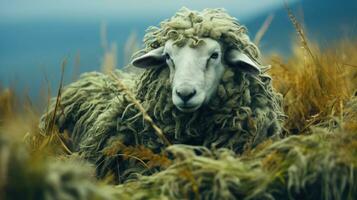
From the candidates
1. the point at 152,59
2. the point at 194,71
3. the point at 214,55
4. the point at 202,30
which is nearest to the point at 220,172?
the point at 194,71

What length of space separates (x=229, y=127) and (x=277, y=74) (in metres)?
1.85

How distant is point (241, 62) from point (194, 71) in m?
0.41

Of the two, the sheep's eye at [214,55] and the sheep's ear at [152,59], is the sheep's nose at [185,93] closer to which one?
the sheep's eye at [214,55]

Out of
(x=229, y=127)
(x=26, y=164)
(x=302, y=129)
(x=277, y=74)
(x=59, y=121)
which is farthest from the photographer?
(x=277, y=74)

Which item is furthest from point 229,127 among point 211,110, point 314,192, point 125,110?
point 314,192

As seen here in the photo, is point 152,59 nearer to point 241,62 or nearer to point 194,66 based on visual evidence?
point 194,66

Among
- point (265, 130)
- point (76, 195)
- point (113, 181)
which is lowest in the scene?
point (113, 181)

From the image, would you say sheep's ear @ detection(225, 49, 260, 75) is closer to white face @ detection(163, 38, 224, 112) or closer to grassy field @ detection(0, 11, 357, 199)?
white face @ detection(163, 38, 224, 112)

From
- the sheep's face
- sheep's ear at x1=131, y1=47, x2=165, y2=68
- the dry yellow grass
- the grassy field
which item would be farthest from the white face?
the dry yellow grass

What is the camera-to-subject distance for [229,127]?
509 centimetres

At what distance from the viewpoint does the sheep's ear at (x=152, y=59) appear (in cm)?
534

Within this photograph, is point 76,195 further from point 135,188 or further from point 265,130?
Result: point 265,130

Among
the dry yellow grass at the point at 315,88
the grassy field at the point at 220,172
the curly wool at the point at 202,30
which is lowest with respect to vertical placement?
the dry yellow grass at the point at 315,88

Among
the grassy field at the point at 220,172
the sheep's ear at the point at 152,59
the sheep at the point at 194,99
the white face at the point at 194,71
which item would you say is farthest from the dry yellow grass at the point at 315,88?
the sheep's ear at the point at 152,59
